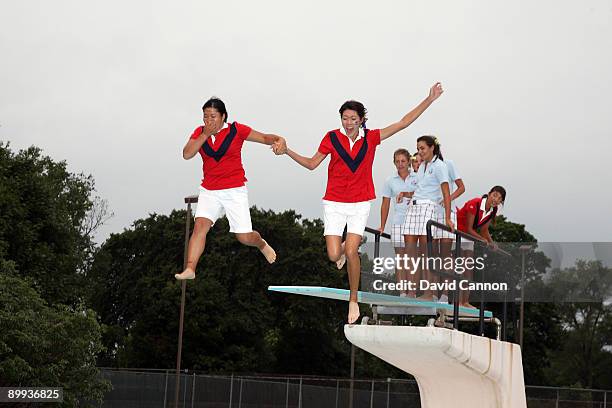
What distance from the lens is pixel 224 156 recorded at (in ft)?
43.1

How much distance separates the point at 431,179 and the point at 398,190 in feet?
2.07

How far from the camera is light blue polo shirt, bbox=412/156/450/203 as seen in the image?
1506 cm

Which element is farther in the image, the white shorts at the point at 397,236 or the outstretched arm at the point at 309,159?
the white shorts at the point at 397,236

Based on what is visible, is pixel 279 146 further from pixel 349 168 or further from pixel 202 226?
pixel 202 226

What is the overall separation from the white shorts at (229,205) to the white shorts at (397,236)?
9.00ft

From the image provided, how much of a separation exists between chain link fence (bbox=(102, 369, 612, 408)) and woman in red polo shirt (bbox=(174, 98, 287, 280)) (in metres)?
33.2

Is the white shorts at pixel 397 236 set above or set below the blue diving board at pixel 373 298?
above

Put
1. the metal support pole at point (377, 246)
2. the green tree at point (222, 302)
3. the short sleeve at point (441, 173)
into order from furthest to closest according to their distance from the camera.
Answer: the green tree at point (222, 302)
the metal support pole at point (377, 246)
the short sleeve at point (441, 173)

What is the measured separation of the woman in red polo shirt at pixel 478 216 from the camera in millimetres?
15844

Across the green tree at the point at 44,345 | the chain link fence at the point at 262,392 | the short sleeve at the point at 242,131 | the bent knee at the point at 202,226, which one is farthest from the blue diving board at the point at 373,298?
the chain link fence at the point at 262,392

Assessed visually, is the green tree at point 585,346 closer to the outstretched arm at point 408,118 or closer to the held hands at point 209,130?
the outstretched arm at point 408,118

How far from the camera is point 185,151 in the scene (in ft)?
42.5

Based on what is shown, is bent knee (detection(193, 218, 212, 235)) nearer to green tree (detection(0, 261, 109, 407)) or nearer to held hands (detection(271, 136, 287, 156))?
held hands (detection(271, 136, 287, 156))

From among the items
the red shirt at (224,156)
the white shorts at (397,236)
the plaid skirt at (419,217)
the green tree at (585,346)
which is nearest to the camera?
the red shirt at (224,156)
